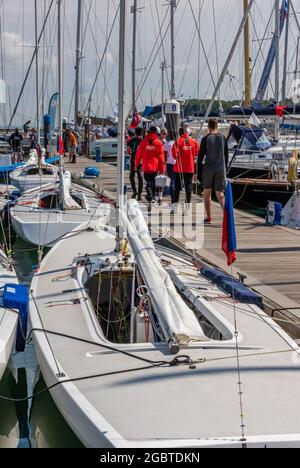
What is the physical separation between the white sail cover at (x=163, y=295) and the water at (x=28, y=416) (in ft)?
3.47

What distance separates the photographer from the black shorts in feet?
38.7

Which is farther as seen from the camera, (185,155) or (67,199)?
(67,199)

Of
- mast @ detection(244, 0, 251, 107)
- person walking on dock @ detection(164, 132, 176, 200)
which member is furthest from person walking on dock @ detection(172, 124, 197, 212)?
mast @ detection(244, 0, 251, 107)

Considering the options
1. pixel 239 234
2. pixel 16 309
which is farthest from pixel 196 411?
pixel 239 234

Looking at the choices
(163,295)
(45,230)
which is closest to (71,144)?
(45,230)

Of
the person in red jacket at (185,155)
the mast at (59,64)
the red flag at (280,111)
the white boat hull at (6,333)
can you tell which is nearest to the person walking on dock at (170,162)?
the person in red jacket at (185,155)

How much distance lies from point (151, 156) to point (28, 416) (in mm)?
8102

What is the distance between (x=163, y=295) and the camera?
6008mm

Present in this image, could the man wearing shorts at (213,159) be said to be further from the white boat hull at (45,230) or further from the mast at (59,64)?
the mast at (59,64)

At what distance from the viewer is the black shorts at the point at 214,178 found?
11789 millimetres

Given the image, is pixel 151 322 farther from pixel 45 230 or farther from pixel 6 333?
pixel 45 230

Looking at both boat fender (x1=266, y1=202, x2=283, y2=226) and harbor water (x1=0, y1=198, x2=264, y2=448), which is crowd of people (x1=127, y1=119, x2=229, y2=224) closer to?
boat fender (x1=266, y1=202, x2=283, y2=226)

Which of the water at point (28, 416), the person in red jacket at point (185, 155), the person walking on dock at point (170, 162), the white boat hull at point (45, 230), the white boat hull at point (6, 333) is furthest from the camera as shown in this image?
the person walking on dock at point (170, 162)

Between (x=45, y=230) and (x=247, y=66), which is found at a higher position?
(x=247, y=66)
